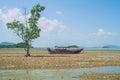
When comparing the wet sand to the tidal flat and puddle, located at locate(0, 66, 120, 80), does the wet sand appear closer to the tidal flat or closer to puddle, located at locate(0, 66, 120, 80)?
the tidal flat

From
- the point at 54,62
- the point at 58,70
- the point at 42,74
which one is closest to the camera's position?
the point at 42,74

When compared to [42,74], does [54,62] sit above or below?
above

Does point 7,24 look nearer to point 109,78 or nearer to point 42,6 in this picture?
point 42,6

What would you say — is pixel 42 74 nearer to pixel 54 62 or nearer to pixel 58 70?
pixel 58 70

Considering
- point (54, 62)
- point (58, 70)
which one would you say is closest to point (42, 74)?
point (58, 70)

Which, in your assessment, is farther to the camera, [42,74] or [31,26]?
[31,26]

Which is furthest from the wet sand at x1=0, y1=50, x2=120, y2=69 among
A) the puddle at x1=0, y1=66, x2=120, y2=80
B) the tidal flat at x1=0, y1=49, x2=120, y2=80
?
the puddle at x1=0, y1=66, x2=120, y2=80

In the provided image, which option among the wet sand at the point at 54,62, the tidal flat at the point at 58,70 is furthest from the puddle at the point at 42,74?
the wet sand at the point at 54,62

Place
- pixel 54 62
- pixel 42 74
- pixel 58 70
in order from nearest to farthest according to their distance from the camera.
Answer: pixel 42 74 → pixel 58 70 → pixel 54 62

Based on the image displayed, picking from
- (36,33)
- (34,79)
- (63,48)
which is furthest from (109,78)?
(63,48)

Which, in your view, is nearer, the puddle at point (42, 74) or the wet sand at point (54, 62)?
the puddle at point (42, 74)

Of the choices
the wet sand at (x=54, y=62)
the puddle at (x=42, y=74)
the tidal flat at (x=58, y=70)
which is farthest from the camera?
the wet sand at (x=54, y=62)

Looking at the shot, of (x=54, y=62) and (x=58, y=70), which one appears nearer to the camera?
(x=58, y=70)

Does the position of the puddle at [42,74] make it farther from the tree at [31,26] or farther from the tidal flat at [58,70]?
the tree at [31,26]
